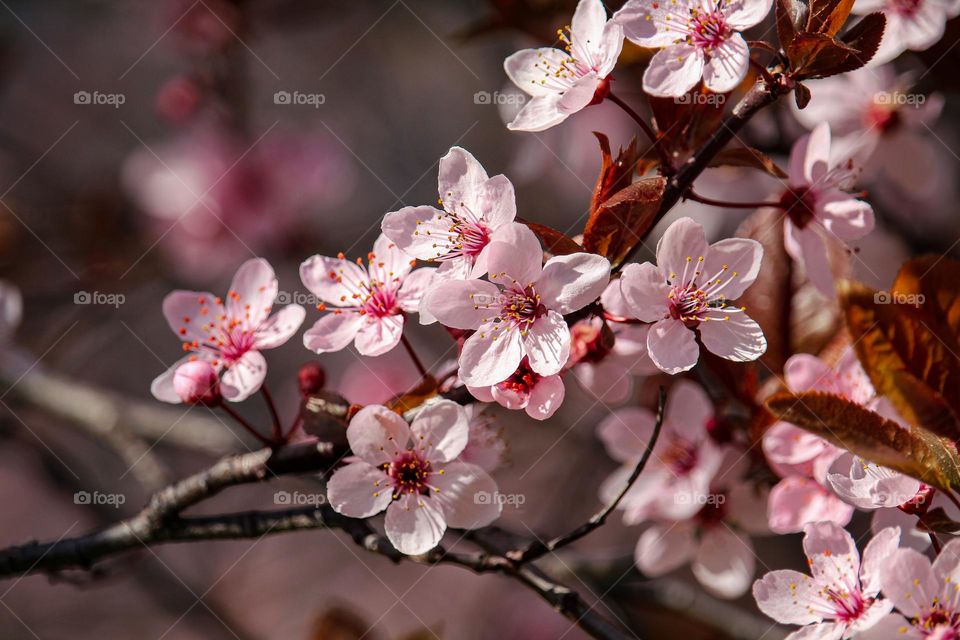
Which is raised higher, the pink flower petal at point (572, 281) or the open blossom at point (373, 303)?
the pink flower petal at point (572, 281)

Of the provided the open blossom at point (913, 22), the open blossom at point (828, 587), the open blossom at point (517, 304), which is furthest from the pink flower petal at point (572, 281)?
the open blossom at point (913, 22)

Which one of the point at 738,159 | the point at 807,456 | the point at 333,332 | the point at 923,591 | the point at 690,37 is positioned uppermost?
the point at 690,37

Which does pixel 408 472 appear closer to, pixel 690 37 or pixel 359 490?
pixel 359 490

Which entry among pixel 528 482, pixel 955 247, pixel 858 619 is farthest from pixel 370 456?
pixel 528 482

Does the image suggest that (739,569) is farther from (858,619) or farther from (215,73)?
(215,73)

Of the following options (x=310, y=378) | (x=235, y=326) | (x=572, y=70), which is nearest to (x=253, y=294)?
(x=235, y=326)

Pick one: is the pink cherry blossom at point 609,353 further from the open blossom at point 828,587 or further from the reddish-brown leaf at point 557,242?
the open blossom at point 828,587
